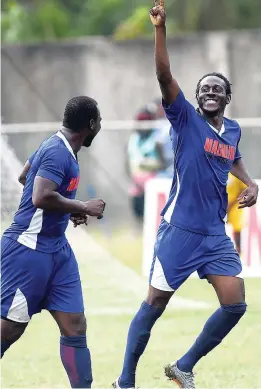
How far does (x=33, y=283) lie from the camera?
23.0ft

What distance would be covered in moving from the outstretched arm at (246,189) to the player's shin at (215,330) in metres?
0.76

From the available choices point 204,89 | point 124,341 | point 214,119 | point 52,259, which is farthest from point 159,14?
point 124,341

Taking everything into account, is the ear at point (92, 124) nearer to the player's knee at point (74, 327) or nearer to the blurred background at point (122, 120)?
the player's knee at point (74, 327)

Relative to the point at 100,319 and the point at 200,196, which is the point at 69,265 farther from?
the point at 100,319

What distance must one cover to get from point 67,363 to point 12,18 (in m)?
19.4

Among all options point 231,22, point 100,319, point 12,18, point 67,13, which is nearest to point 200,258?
point 100,319

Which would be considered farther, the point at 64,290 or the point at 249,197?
the point at 249,197

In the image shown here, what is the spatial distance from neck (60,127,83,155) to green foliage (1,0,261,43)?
17194 millimetres

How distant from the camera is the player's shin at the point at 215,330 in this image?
303 inches

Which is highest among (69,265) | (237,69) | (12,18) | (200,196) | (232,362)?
(12,18)

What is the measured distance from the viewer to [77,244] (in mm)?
15102

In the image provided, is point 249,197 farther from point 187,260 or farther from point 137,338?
point 137,338

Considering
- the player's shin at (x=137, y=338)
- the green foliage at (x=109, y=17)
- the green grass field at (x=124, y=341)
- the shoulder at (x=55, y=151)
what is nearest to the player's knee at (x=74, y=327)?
the player's shin at (x=137, y=338)

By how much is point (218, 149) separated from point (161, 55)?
860 millimetres
